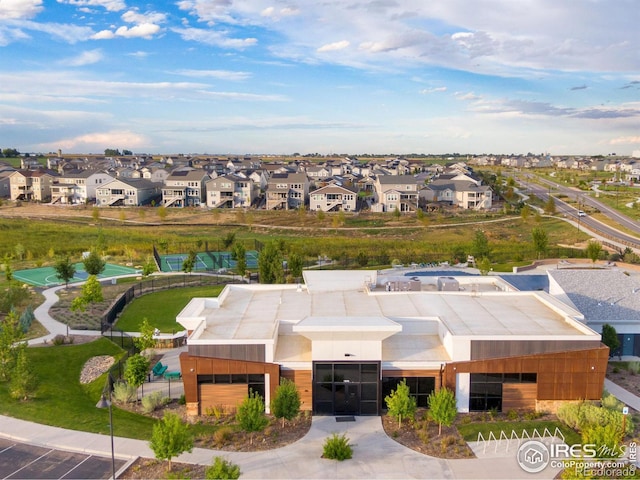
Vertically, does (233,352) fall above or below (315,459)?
above

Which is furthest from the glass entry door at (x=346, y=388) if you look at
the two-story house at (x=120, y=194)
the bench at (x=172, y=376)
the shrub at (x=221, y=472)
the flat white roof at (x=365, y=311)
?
the two-story house at (x=120, y=194)

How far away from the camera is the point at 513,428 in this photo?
18969 millimetres

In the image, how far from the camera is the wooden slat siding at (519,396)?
20.2m

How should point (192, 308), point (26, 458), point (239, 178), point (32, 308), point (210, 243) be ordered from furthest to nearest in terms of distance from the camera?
point (239, 178) → point (210, 243) → point (32, 308) → point (192, 308) → point (26, 458)

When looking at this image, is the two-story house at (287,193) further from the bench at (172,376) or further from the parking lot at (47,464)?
the parking lot at (47,464)

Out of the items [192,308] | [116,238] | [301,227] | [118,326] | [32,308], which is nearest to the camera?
[192,308]

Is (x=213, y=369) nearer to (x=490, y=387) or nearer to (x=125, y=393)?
(x=125, y=393)

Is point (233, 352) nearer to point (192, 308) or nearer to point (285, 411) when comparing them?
point (285, 411)

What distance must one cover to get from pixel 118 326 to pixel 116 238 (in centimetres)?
3351

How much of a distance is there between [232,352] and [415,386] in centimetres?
662

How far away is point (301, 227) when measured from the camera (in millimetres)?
72688

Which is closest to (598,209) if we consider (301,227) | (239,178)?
(301,227)

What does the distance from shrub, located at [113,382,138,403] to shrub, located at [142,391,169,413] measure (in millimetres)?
591

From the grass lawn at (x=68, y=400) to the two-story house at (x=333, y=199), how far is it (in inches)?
2378
